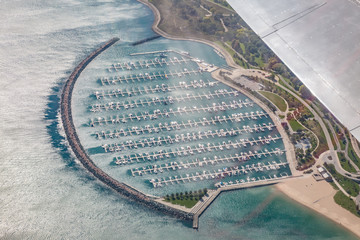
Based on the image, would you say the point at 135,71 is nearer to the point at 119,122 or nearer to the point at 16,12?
the point at 119,122

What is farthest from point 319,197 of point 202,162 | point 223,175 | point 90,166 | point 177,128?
point 90,166

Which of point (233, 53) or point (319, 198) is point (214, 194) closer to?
point (319, 198)

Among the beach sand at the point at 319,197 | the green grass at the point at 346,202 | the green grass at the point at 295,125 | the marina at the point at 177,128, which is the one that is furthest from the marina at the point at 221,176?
the green grass at the point at 295,125

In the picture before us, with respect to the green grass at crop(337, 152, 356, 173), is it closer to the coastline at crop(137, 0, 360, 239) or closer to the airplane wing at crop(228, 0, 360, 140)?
the coastline at crop(137, 0, 360, 239)

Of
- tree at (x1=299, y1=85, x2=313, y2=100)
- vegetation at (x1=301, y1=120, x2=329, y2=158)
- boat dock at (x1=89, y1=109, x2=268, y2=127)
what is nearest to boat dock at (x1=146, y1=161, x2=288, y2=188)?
vegetation at (x1=301, y1=120, x2=329, y2=158)

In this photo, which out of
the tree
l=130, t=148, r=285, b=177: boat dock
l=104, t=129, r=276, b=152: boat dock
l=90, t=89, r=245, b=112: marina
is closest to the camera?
l=130, t=148, r=285, b=177: boat dock
